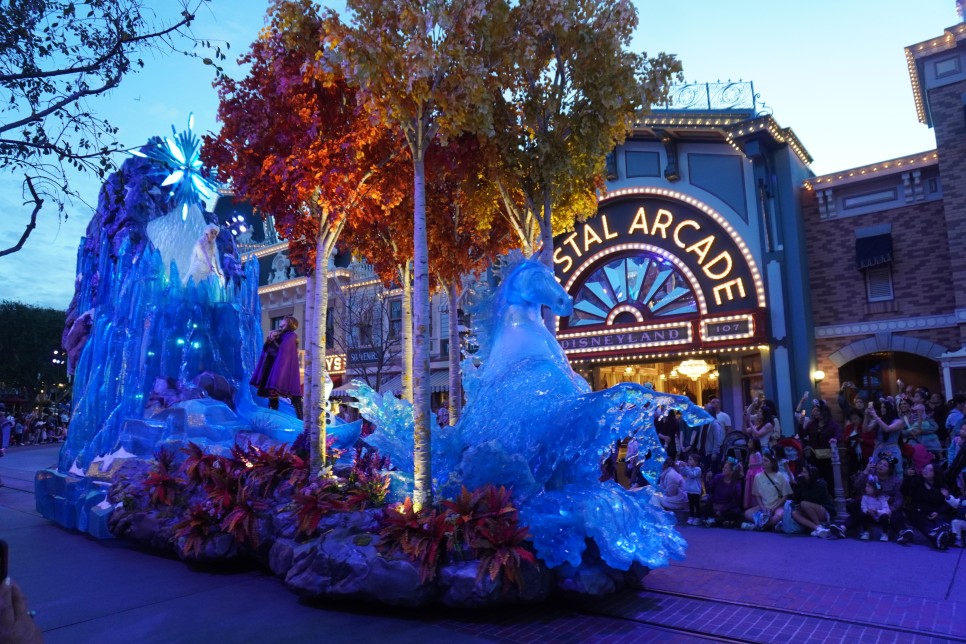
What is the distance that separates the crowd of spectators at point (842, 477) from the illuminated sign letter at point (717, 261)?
728 cm

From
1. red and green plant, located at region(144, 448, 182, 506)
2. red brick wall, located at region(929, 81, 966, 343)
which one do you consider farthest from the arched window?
red and green plant, located at region(144, 448, 182, 506)

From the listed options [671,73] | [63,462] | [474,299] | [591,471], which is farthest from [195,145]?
[591,471]

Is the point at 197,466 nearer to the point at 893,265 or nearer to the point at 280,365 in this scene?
the point at 280,365

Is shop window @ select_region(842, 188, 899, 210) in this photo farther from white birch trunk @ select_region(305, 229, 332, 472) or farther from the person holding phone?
the person holding phone

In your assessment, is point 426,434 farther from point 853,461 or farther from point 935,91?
point 935,91

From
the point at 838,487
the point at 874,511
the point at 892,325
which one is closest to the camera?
the point at 874,511

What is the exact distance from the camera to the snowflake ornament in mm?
13117

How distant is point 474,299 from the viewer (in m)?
8.02

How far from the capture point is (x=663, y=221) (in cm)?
1942

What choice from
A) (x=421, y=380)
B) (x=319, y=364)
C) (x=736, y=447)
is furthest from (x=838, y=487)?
(x=319, y=364)

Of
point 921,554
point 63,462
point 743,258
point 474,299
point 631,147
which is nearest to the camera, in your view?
point 921,554

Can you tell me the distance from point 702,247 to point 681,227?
2.90 ft

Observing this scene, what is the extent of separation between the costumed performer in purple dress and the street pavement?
3559 millimetres

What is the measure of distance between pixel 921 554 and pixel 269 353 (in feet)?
31.4
